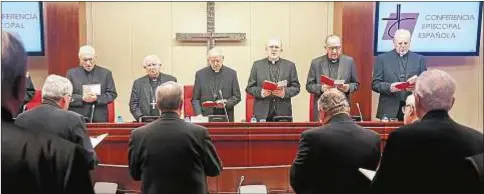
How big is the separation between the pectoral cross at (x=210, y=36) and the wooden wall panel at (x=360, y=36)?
1425mm

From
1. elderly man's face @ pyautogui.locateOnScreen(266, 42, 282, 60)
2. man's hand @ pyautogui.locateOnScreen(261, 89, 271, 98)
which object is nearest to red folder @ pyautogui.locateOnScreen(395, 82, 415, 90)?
man's hand @ pyautogui.locateOnScreen(261, 89, 271, 98)

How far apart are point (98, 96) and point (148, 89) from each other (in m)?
0.49

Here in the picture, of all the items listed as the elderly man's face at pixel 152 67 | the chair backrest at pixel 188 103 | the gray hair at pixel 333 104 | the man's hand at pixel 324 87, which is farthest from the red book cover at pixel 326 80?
the gray hair at pixel 333 104

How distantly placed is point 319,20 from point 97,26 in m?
2.83

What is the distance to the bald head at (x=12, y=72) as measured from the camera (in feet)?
3.52

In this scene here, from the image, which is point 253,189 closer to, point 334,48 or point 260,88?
point 260,88

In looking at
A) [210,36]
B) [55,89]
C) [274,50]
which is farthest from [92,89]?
[210,36]

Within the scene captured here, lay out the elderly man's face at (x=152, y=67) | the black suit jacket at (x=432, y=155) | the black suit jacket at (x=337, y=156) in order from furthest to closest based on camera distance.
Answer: the elderly man's face at (x=152, y=67)
the black suit jacket at (x=337, y=156)
the black suit jacket at (x=432, y=155)

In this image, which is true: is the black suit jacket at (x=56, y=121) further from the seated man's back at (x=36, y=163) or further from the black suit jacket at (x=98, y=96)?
the black suit jacket at (x=98, y=96)

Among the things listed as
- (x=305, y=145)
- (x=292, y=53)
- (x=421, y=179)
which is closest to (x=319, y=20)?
(x=292, y=53)

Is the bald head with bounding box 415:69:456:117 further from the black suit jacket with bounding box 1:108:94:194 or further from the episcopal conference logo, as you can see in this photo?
the episcopal conference logo

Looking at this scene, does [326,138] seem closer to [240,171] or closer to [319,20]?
[240,171]

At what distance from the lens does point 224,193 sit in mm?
3770

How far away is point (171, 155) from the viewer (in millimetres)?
2553
